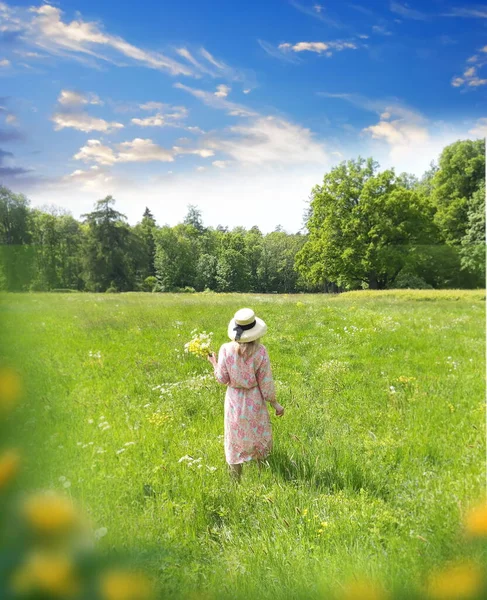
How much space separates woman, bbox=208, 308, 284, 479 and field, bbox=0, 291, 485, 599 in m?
0.12

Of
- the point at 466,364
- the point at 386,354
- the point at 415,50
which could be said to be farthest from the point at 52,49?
the point at 466,364

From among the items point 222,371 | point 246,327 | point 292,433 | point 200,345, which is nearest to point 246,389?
point 222,371

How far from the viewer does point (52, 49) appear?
164cm

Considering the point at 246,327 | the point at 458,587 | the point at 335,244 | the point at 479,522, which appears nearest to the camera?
the point at 458,587

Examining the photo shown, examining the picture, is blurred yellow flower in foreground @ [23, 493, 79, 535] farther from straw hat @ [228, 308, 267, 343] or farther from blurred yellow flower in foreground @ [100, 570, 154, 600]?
straw hat @ [228, 308, 267, 343]

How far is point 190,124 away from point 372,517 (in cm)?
220

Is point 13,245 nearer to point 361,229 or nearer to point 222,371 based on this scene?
point 222,371

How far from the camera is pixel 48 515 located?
1.04ft

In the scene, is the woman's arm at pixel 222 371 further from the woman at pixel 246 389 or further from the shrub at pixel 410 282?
the shrub at pixel 410 282

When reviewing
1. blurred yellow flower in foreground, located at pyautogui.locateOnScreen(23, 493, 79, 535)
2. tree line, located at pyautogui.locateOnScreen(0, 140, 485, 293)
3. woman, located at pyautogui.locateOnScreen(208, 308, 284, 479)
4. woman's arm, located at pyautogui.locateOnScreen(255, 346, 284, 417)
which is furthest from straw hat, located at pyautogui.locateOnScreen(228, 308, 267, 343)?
blurred yellow flower in foreground, located at pyautogui.locateOnScreen(23, 493, 79, 535)

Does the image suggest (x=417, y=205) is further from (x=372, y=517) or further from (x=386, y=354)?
(x=372, y=517)

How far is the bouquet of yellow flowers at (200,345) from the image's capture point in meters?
2.94

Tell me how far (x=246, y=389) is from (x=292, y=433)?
1.67 feet

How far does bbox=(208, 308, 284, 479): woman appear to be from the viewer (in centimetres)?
228
